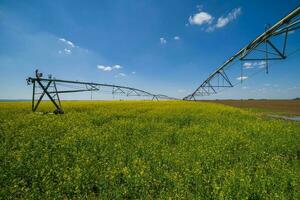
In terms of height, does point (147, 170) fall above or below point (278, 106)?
below

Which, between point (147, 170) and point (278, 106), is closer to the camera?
point (147, 170)

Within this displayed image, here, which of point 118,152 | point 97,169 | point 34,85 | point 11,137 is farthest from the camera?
point 34,85

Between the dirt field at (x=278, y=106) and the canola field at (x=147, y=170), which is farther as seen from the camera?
the dirt field at (x=278, y=106)

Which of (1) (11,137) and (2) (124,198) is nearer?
(2) (124,198)

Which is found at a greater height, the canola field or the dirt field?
the dirt field

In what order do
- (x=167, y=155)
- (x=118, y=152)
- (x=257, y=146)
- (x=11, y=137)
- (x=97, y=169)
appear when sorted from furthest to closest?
(x=11, y=137)
(x=257, y=146)
(x=118, y=152)
(x=167, y=155)
(x=97, y=169)

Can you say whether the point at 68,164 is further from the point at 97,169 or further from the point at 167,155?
the point at 167,155

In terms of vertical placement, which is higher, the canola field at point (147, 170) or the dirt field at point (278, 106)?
the dirt field at point (278, 106)

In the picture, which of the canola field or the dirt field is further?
the dirt field

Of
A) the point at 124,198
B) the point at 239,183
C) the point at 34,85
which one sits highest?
the point at 34,85

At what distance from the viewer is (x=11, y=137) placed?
9.43 m

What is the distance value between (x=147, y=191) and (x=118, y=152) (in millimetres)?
2946

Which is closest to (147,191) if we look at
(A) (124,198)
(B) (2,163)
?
(A) (124,198)

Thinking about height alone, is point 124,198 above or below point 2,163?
below
